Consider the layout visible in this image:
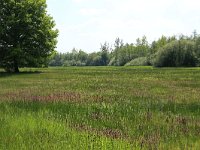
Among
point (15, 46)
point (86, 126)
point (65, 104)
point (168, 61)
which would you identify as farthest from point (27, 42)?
point (168, 61)

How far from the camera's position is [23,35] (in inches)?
2340

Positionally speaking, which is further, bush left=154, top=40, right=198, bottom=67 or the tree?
bush left=154, top=40, right=198, bottom=67

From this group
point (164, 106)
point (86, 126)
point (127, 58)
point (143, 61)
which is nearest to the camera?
point (86, 126)

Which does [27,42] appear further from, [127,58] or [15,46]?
[127,58]

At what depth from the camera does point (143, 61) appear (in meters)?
147

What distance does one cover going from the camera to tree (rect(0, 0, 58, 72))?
5750 centimetres

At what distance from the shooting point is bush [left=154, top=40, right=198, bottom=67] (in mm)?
108812

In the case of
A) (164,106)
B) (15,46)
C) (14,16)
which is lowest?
(164,106)

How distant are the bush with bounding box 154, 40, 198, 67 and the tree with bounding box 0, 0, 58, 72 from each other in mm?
55918

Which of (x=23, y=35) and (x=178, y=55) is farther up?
(x=23, y=35)

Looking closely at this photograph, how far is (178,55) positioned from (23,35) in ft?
199

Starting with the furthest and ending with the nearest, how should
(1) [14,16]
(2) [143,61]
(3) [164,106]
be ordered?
(2) [143,61]
(1) [14,16]
(3) [164,106]

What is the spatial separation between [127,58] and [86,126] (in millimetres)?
174311

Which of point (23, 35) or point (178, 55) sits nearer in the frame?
point (23, 35)
